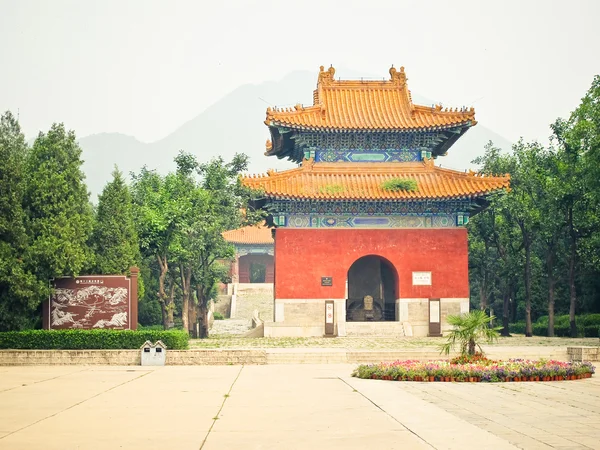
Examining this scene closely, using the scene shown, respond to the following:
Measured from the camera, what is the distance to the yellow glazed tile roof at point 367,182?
34.7 metres

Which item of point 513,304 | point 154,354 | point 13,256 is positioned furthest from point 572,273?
point 13,256

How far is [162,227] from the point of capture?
33156mm

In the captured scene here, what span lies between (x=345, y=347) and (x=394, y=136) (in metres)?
12.0

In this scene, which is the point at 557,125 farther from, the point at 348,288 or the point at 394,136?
the point at 348,288

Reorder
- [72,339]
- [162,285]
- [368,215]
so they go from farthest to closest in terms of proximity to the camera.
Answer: [368,215] < [162,285] < [72,339]

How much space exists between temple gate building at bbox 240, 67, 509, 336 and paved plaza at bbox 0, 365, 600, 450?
15.4 metres

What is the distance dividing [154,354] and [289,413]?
11.7 meters

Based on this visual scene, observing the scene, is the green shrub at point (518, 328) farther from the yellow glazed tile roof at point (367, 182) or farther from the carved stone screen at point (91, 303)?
the carved stone screen at point (91, 303)

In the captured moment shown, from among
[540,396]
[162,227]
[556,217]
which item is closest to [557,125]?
[556,217]

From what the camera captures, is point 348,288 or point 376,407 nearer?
point 376,407

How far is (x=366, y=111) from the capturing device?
37906 mm

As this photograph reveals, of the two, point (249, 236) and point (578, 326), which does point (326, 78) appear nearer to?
point (578, 326)

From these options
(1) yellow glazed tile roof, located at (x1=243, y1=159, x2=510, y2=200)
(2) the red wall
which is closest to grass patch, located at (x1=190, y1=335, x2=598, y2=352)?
(2) the red wall

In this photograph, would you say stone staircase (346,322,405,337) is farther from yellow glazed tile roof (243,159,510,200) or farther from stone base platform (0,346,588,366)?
stone base platform (0,346,588,366)
